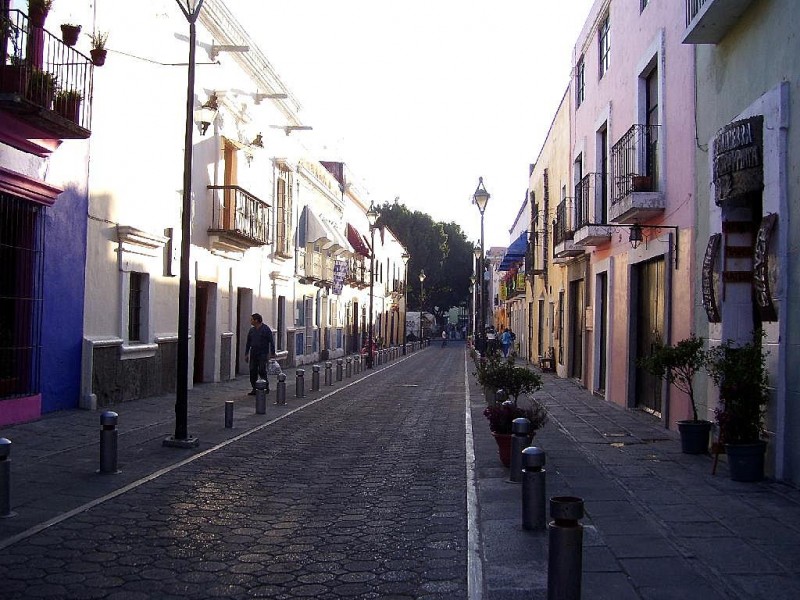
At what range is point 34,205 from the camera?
37.5 ft

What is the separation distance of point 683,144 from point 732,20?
257 cm

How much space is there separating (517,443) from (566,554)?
3.59 m

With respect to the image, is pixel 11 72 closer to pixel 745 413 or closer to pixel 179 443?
pixel 179 443

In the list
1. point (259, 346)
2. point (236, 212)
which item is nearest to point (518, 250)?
point (236, 212)

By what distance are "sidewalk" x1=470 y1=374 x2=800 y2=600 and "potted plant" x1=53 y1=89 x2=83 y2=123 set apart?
7277 millimetres

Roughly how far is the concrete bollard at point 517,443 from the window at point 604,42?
37.3 ft

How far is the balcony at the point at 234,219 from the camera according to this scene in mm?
18828

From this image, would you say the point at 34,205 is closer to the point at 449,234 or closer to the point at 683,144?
the point at 683,144

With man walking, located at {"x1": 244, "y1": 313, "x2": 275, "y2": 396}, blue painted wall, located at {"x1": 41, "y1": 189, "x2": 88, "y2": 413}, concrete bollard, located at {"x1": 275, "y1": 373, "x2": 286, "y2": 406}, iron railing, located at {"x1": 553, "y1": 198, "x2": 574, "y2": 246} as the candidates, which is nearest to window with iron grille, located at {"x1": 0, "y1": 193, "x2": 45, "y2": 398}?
blue painted wall, located at {"x1": 41, "y1": 189, "x2": 88, "y2": 413}

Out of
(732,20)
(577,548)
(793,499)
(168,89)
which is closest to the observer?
(577,548)

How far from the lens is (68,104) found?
1120cm

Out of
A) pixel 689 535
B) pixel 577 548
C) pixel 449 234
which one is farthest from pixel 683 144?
pixel 449 234

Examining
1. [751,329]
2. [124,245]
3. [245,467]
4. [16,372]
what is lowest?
[245,467]

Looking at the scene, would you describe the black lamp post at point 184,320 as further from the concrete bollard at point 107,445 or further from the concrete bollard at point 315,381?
the concrete bollard at point 315,381
